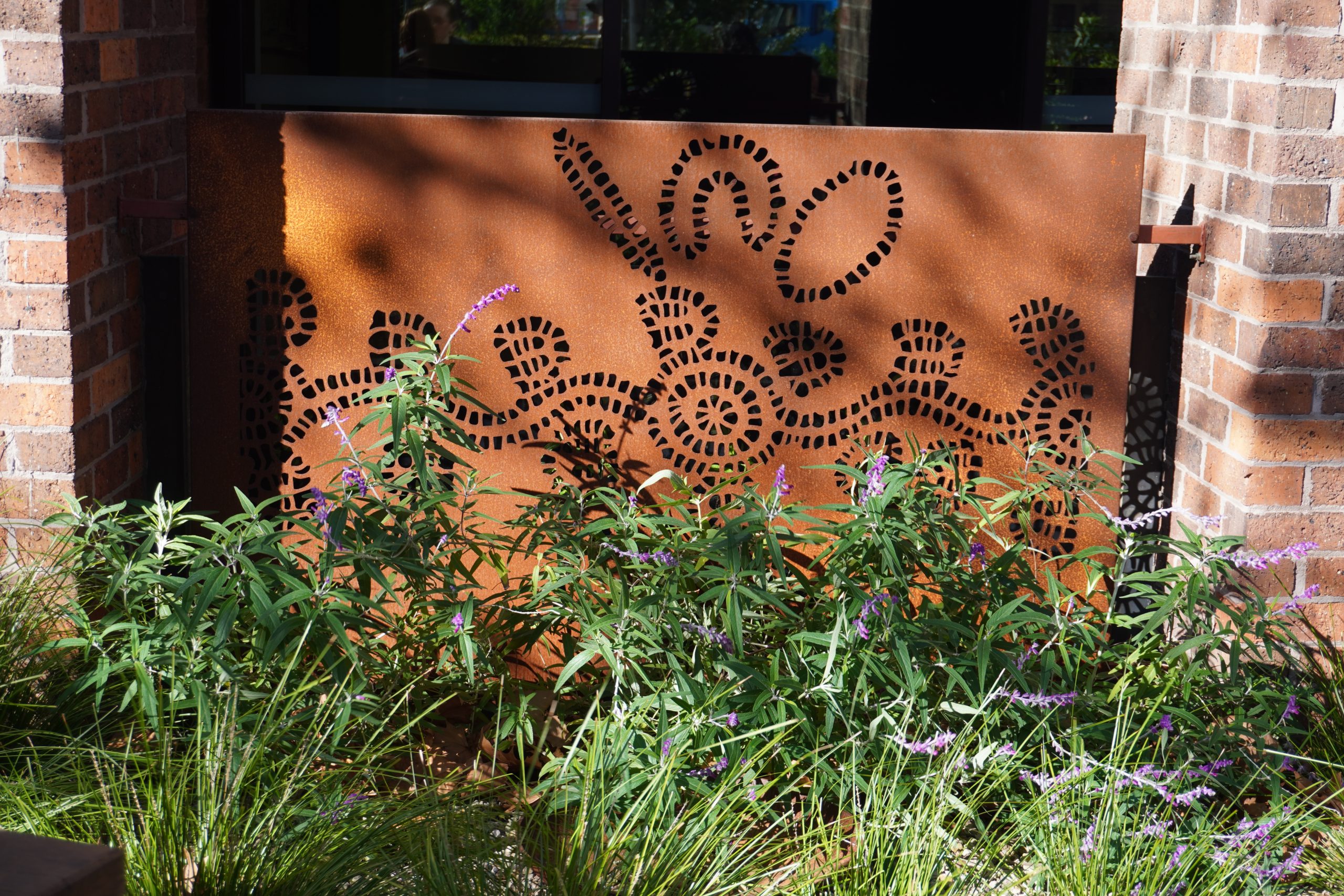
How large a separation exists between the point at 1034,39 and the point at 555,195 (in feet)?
7.34

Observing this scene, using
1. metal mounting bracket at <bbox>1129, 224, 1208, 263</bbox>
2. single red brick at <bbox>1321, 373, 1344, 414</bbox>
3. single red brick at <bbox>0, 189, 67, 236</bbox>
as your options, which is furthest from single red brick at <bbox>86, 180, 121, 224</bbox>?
single red brick at <bbox>1321, 373, 1344, 414</bbox>

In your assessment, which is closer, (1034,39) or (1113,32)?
(1034,39)

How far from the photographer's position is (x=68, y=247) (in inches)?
115

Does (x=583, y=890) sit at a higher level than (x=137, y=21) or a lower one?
lower

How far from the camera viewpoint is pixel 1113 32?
5.41 m

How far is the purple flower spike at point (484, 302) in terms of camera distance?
3023 millimetres

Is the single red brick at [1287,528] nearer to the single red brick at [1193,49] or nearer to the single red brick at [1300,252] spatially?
the single red brick at [1300,252]

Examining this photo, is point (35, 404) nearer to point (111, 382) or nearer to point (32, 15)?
point (111, 382)

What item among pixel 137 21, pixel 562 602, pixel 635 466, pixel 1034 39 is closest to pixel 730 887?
pixel 562 602

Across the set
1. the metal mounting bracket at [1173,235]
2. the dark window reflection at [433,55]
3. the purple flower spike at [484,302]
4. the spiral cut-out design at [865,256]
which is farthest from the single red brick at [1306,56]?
the dark window reflection at [433,55]

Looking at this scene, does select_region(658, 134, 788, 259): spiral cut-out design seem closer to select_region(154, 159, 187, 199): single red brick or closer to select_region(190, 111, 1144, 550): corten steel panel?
select_region(190, 111, 1144, 550): corten steel panel

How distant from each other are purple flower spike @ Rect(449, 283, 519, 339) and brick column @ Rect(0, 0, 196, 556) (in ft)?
2.80

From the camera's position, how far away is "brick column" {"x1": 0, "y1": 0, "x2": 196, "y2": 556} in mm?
2875

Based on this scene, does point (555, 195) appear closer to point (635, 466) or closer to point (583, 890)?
point (635, 466)
